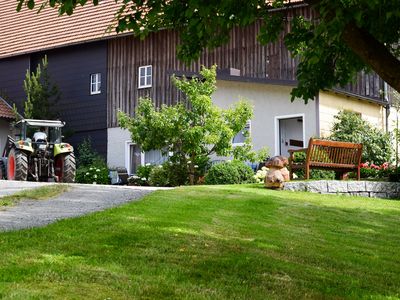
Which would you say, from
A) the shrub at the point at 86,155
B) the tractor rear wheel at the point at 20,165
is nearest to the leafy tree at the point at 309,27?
the tractor rear wheel at the point at 20,165

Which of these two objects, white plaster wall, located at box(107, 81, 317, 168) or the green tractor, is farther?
white plaster wall, located at box(107, 81, 317, 168)

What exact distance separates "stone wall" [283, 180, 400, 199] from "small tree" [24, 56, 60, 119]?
15345mm

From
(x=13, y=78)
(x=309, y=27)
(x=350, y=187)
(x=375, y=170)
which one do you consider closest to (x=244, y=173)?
(x=350, y=187)

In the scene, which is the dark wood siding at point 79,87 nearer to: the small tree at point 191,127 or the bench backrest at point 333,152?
the small tree at point 191,127

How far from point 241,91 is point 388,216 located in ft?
39.6

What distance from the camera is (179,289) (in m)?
5.96

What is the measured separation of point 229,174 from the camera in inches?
758

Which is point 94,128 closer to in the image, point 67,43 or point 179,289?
point 67,43

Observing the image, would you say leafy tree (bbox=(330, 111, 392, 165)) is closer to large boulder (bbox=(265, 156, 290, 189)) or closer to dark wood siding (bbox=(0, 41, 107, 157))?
large boulder (bbox=(265, 156, 290, 189))

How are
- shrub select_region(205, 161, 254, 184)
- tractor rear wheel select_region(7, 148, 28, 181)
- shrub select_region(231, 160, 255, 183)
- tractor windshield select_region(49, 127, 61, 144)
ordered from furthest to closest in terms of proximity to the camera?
tractor windshield select_region(49, 127, 61, 144)
tractor rear wheel select_region(7, 148, 28, 181)
shrub select_region(231, 160, 255, 183)
shrub select_region(205, 161, 254, 184)

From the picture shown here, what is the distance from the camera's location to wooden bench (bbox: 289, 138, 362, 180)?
18047 millimetres

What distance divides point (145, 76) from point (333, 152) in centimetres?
1291

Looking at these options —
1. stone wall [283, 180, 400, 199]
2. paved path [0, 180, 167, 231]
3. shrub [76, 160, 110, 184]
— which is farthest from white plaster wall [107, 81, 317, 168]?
paved path [0, 180, 167, 231]

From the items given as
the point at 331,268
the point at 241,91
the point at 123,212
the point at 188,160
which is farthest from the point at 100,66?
the point at 331,268
